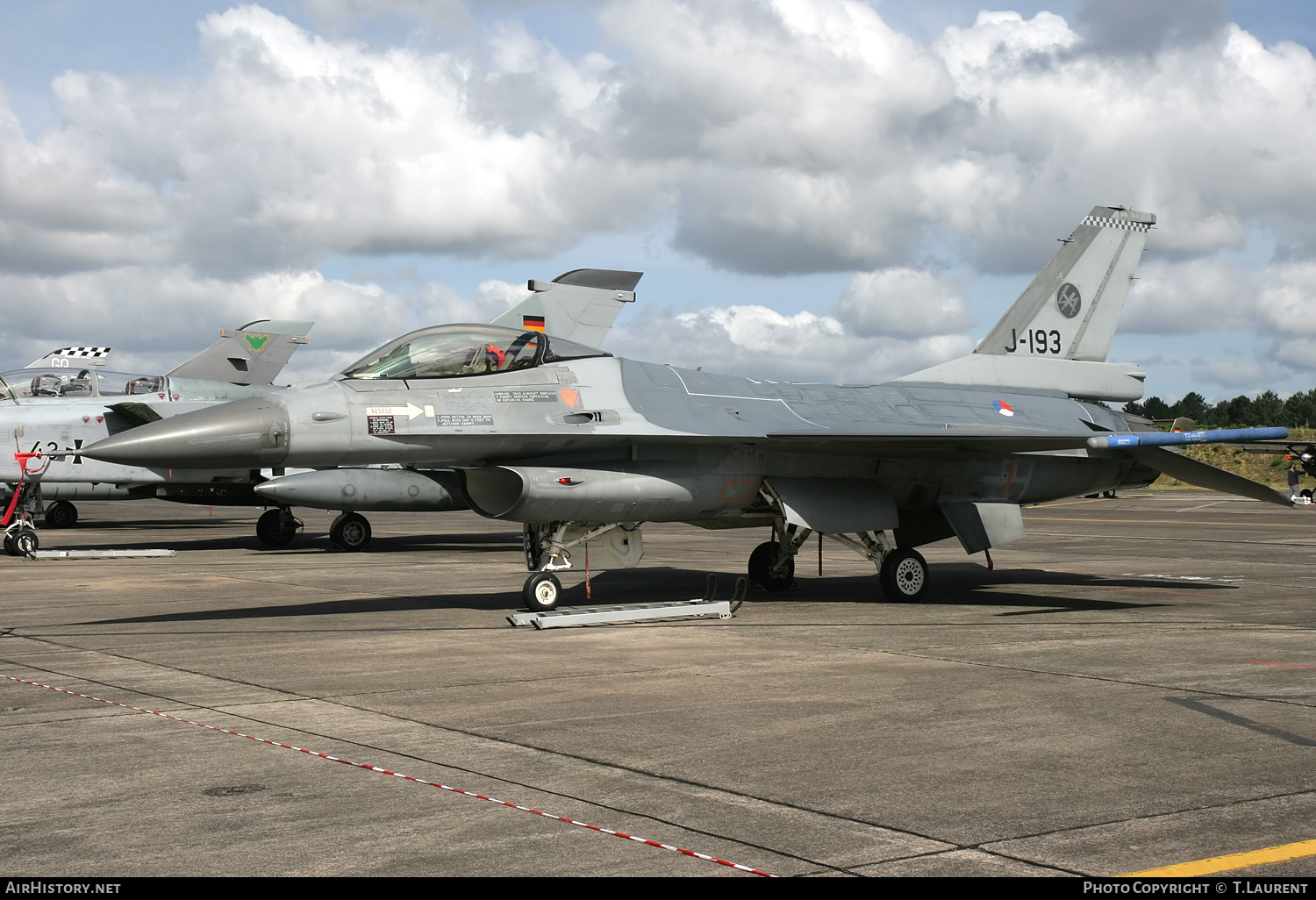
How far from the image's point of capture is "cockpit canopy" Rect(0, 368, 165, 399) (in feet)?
71.2

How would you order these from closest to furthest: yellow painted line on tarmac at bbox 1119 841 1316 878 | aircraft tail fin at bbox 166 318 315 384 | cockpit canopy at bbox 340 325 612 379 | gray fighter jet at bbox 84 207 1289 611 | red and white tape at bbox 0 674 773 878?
yellow painted line on tarmac at bbox 1119 841 1316 878 → red and white tape at bbox 0 674 773 878 → gray fighter jet at bbox 84 207 1289 611 → cockpit canopy at bbox 340 325 612 379 → aircraft tail fin at bbox 166 318 315 384

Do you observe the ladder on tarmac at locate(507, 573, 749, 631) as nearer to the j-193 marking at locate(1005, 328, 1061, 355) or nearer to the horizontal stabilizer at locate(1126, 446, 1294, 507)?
the horizontal stabilizer at locate(1126, 446, 1294, 507)

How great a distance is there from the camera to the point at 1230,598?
13.5 m

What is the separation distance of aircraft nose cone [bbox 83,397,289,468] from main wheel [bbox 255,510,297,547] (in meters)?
13.0

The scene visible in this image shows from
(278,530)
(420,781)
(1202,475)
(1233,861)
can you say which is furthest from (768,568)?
(278,530)

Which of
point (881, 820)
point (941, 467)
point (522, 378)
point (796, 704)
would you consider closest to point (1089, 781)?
point (881, 820)

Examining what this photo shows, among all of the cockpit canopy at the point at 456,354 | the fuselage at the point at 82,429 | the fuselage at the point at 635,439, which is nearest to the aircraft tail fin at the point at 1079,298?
the fuselage at the point at 635,439

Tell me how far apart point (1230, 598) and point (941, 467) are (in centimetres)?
357

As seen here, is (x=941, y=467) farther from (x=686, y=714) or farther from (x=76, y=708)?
(x=76, y=708)

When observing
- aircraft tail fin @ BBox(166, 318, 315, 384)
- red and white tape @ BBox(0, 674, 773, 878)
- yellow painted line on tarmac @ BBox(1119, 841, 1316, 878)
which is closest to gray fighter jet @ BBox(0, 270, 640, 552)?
aircraft tail fin @ BBox(166, 318, 315, 384)

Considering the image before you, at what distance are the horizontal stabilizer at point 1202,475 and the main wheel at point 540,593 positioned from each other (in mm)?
6201

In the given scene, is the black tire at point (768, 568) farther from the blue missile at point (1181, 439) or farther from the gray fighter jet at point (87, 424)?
the gray fighter jet at point (87, 424)

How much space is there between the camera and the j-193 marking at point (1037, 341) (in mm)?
15703

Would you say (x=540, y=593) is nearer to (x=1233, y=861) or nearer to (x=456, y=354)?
(x=456, y=354)
